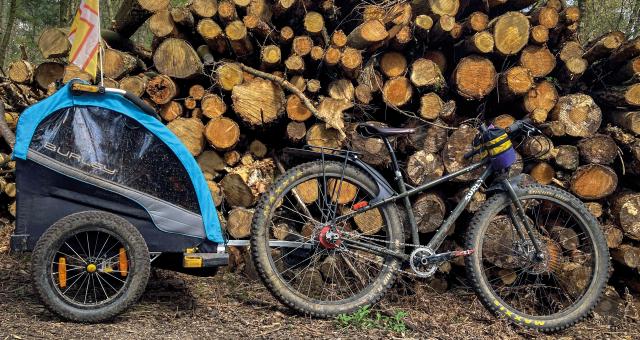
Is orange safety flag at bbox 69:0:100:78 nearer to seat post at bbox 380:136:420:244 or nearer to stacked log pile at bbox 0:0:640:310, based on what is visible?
stacked log pile at bbox 0:0:640:310

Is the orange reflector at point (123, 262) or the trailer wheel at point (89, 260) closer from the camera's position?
the trailer wheel at point (89, 260)

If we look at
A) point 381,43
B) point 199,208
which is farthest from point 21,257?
point 381,43

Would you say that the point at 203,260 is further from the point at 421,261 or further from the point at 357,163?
the point at 421,261

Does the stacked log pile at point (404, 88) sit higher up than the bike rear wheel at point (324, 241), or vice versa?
the stacked log pile at point (404, 88)

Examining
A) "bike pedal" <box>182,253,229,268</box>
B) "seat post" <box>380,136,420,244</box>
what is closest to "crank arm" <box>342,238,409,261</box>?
"seat post" <box>380,136,420,244</box>

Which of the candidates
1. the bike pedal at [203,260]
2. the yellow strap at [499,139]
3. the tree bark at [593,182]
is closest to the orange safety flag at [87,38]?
the bike pedal at [203,260]

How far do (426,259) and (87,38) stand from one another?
292cm

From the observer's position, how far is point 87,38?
154 inches

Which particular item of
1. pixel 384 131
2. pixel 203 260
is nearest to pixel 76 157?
pixel 203 260

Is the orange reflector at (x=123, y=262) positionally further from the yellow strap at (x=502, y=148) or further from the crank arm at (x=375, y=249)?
the yellow strap at (x=502, y=148)

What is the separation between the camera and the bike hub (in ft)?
12.2

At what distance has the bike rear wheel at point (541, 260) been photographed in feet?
12.4

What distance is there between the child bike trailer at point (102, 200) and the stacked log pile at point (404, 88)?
898 millimetres

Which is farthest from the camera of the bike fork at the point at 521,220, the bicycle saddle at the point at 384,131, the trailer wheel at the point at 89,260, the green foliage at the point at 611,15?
the green foliage at the point at 611,15
